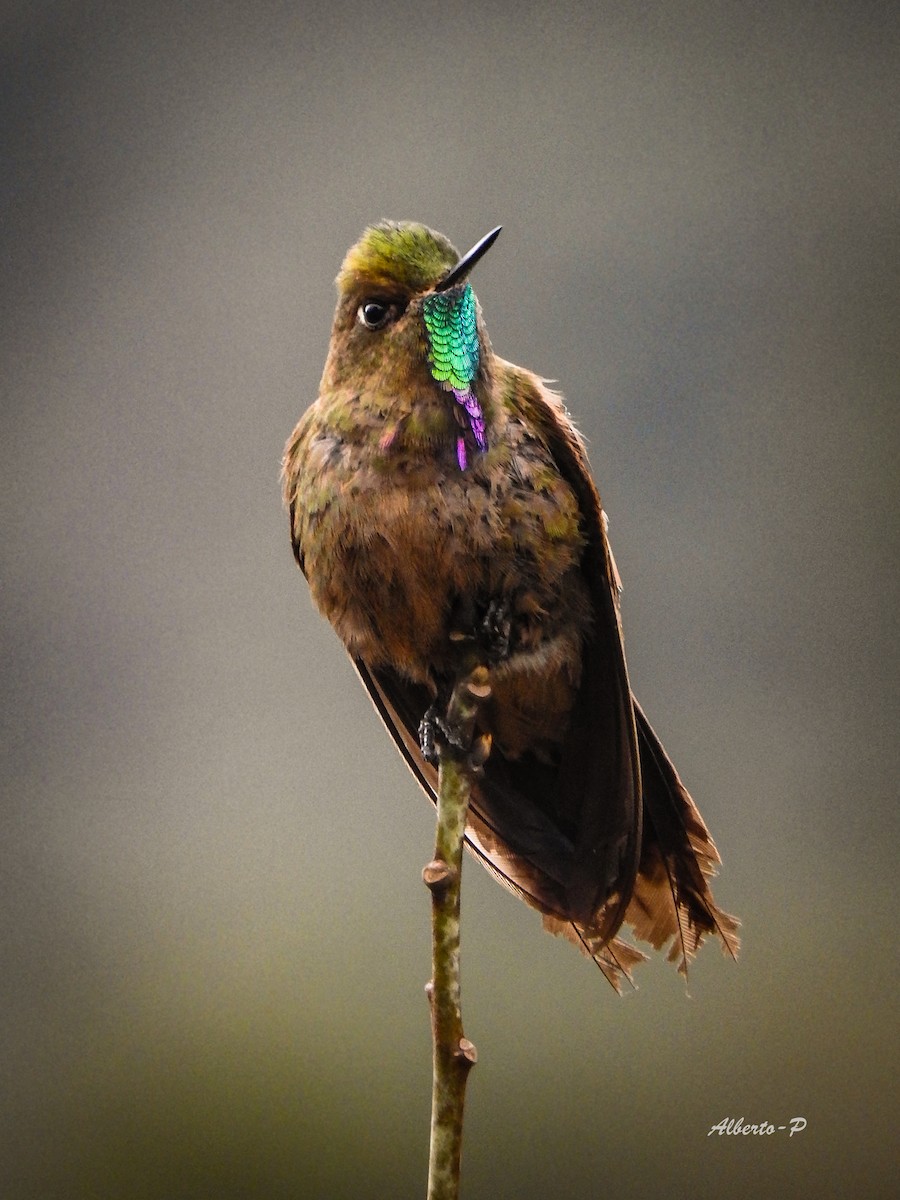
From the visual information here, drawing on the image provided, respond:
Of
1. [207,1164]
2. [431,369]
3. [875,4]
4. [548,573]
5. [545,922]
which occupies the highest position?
[875,4]

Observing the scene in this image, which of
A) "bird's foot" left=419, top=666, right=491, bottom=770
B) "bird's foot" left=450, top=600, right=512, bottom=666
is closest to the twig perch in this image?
"bird's foot" left=419, top=666, right=491, bottom=770

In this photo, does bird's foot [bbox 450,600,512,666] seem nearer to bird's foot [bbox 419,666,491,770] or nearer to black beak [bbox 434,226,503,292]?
bird's foot [bbox 419,666,491,770]

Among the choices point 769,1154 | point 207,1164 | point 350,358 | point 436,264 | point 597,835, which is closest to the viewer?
point 436,264

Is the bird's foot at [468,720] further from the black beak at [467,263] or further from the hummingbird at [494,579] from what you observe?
the black beak at [467,263]

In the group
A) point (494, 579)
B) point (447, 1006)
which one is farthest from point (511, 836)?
point (447, 1006)

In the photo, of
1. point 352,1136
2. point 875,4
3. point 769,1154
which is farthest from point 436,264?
point 352,1136

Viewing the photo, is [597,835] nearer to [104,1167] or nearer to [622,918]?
[622,918]

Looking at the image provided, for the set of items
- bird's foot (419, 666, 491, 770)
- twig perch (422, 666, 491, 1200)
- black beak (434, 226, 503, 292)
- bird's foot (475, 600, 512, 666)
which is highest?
black beak (434, 226, 503, 292)

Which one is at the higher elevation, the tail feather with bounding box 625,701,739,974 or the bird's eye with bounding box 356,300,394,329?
the bird's eye with bounding box 356,300,394,329

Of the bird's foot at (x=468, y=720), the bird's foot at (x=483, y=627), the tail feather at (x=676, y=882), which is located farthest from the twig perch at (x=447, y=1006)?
the tail feather at (x=676, y=882)
